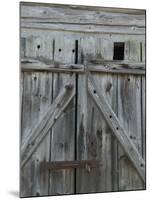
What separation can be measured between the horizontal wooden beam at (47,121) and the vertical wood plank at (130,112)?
0.44m

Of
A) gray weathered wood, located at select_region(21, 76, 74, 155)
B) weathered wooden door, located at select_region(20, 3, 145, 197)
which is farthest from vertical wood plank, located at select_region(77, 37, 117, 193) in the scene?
gray weathered wood, located at select_region(21, 76, 74, 155)

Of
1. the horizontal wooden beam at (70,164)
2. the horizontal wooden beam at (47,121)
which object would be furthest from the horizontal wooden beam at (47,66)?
the horizontal wooden beam at (70,164)

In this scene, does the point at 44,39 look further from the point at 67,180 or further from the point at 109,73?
the point at 67,180

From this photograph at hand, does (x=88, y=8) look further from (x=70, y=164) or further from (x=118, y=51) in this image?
(x=70, y=164)

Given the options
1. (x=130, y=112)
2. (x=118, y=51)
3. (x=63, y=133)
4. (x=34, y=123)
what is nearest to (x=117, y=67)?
(x=118, y=51)

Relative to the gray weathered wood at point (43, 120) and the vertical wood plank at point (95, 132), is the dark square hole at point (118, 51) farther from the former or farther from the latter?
the gray weathered wood at point (43, 120)

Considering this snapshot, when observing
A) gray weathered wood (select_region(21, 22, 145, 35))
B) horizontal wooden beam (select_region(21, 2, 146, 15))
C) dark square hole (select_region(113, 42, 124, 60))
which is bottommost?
dark square hole (select_region(113, 42, 124, 60))

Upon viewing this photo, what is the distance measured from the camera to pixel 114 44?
4.12m

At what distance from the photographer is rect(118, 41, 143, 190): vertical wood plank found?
4129mm

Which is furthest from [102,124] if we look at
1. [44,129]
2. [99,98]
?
[44,129]

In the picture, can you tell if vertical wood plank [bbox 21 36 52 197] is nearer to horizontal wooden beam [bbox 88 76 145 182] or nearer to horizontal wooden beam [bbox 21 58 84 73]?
horizontal wooden beam [bbox 21 58 84 73]

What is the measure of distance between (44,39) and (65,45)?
0.58ft

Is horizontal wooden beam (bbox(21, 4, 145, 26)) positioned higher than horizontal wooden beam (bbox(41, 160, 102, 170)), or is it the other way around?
horizontal wooden beam (bbox(21, 4, 145, 26))

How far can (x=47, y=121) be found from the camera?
393 centimetres
